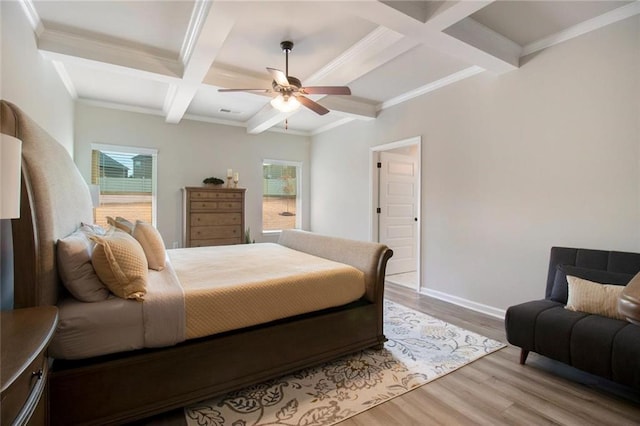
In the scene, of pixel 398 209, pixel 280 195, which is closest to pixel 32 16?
pixel 280 195

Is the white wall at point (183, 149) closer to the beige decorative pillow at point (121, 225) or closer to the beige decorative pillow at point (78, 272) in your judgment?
the beige decorative pillow at point (121, 225)

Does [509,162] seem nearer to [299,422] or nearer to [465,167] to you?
[465,167]

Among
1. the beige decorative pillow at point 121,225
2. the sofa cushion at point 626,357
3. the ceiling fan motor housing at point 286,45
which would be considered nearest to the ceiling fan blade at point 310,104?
the ceiling fan motor housing at point 286,45

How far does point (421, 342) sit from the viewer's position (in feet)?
8.71

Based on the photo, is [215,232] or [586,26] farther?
[215,232]

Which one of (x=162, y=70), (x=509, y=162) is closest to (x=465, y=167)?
(x=509, y=162)

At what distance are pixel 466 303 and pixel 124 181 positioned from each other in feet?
17.4

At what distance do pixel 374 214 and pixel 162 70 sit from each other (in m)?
3.48

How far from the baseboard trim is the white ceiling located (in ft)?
8.31

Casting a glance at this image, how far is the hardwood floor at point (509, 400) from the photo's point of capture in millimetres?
1696

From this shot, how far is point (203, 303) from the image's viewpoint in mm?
1752

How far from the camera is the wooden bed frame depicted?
1377mm

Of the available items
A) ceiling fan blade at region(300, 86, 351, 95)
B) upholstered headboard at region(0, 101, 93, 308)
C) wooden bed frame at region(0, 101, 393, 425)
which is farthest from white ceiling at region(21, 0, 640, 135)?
upholstered headboard at region(0, 101, 93, 308)

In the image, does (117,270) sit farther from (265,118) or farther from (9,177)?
(265,118)
